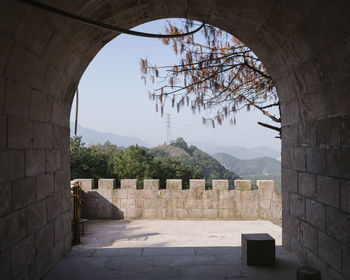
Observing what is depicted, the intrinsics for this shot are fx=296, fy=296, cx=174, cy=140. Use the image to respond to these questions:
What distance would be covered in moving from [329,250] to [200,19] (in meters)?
3.10

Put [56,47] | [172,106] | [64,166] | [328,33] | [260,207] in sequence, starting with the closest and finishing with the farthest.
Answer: [328,33] < [56,47] < [64,166] < [172,106] < [260,207]

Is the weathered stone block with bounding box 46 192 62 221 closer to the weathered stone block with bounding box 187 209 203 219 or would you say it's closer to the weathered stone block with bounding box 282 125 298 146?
the weathered stone block with bounding box 282 125 298 146

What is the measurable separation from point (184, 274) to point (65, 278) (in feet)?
4.29

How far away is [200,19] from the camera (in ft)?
12.9

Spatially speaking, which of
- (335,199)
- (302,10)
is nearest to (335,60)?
(302,10)

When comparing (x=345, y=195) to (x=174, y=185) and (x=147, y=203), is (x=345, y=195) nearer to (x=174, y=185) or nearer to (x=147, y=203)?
(x=174, y=185)

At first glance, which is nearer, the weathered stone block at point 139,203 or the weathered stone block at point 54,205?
the weathered stone block at point 54,205

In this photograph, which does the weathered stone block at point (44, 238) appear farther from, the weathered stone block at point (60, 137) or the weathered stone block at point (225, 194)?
the weathered stone block at point (225, 194)

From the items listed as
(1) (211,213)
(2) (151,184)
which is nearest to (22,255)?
(2) (151,184)

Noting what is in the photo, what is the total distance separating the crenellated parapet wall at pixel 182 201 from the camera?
26.6 ft

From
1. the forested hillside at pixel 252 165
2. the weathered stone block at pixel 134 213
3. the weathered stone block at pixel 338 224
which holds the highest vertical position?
the weathered stone block at pixel 338 224

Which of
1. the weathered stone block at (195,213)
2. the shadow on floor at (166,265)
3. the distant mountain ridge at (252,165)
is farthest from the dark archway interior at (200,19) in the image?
the distant mountain ridge at (252,165)

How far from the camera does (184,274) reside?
11.0ft

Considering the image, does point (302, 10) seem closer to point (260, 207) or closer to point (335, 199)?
point (335, 199)
